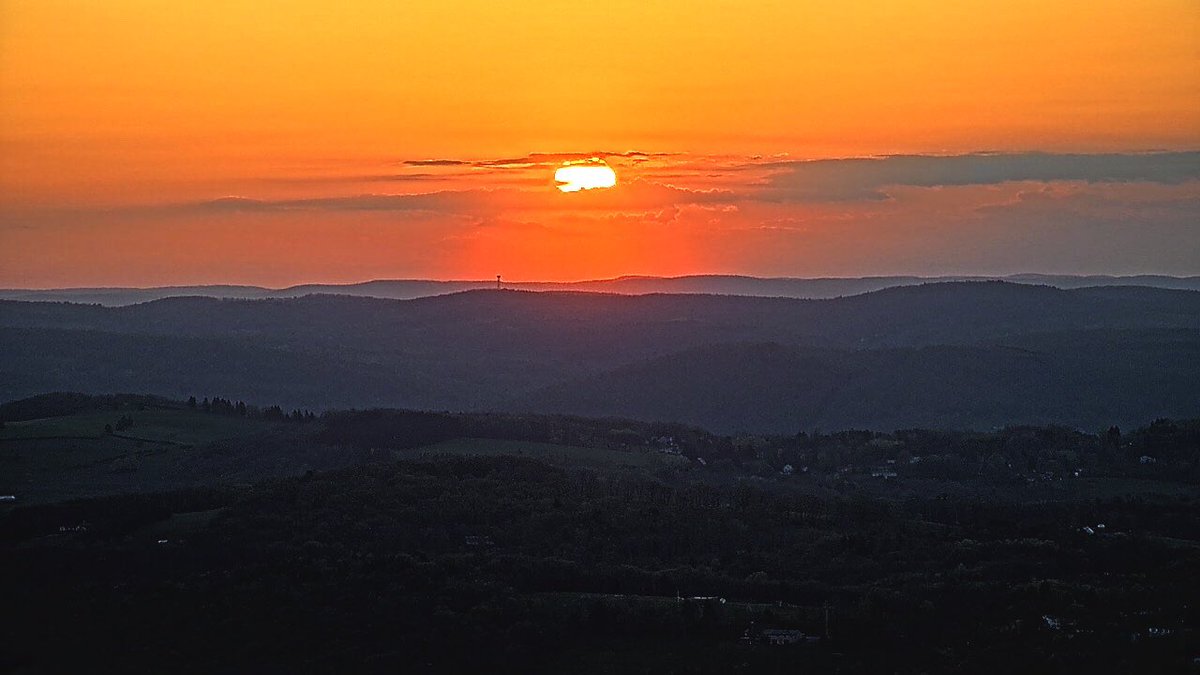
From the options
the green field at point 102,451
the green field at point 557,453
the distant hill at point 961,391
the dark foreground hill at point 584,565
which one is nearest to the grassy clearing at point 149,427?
the green field at point 102,451

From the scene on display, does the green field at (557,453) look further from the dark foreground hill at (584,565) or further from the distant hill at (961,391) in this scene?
the distant hill at (961,391)

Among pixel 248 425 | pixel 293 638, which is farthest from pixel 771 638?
pixel 248 425

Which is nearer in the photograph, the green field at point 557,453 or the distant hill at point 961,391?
the green field at point 557,453

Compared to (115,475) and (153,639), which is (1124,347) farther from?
→ (153,639)

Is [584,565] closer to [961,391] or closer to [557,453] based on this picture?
[557,453]

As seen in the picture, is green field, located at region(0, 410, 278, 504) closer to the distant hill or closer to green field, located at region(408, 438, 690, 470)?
green field, located at region(408, 438, 690, 470)

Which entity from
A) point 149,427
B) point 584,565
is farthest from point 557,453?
point 584,565

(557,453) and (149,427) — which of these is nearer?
(557,453)

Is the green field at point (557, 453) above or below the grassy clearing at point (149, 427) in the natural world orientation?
below

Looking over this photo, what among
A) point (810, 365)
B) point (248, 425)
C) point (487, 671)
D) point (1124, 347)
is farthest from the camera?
point (810, 365)
